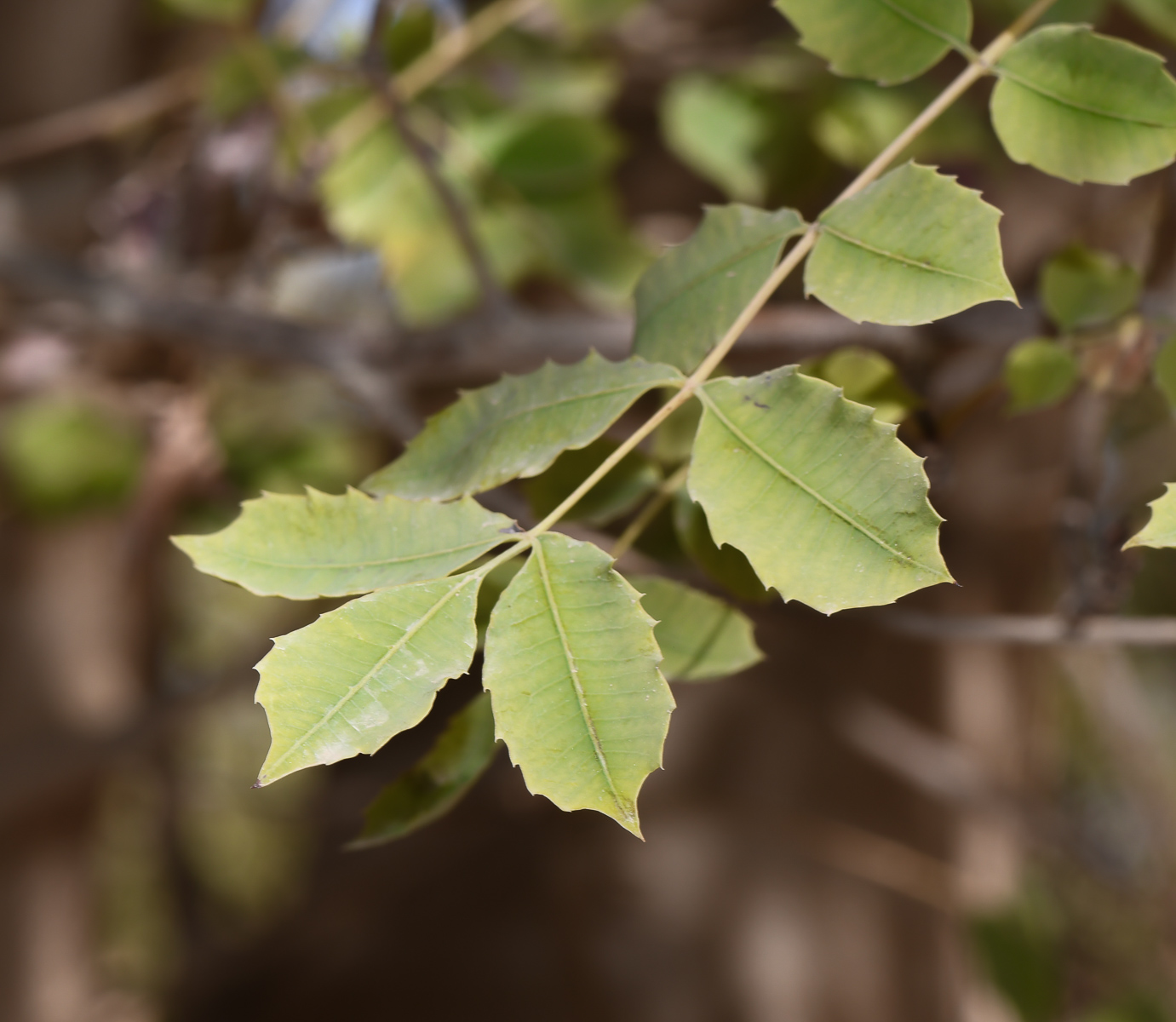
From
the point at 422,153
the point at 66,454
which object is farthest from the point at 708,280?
the point at 66,454

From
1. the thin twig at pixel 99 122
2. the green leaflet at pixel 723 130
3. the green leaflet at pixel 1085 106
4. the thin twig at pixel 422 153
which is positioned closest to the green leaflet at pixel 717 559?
the green leaflet at pixel 1085 106

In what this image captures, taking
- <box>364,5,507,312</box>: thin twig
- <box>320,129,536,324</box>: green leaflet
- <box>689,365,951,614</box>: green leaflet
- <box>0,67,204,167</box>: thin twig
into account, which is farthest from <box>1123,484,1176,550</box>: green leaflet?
<box>0,67,204,167</box>: thin twig

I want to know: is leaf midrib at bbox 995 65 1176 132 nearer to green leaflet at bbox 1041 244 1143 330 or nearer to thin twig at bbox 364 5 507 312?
green leaflet at bbox 1041 244 1143 330

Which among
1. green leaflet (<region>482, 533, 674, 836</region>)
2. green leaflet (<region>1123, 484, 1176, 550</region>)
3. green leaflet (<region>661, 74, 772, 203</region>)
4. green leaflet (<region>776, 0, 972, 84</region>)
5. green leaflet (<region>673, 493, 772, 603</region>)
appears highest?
green leaflet (<region>776, 0, 972, 84</region>)

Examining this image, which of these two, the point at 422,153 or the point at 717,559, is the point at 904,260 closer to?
the point at 717,559

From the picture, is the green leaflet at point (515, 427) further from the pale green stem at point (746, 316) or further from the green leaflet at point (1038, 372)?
the green leaflet at point (1038, 372)

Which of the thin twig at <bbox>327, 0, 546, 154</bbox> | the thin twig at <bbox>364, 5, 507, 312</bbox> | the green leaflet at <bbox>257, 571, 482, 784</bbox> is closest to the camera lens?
the green leaflet at <bbox>257, 571, 482, 784</bbox>
